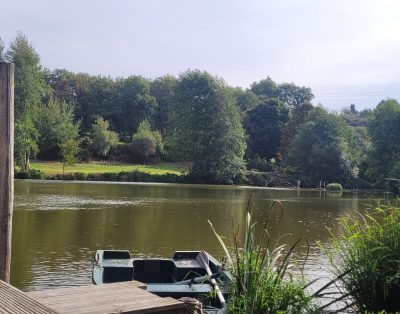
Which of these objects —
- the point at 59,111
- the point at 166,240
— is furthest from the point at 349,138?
the point at 166,240

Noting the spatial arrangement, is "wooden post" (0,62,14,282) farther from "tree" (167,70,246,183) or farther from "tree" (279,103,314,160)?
"tree" (279,103,314,160)

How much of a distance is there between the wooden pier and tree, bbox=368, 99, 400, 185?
6054cm

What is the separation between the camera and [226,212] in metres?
29.9

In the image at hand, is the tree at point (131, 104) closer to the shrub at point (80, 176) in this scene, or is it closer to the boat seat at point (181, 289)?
the shrub at point (80, 176)

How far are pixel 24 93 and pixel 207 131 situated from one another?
22201 millimetres

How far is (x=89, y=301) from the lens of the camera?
5.00 metres

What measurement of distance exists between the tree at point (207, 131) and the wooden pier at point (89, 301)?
5571 centimetres

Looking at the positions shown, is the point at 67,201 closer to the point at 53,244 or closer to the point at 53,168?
the point at 53,244

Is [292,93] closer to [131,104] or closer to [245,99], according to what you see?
[245,99]

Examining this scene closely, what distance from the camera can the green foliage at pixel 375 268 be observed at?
6637mm

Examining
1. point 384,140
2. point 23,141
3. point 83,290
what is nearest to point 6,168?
point 83,290

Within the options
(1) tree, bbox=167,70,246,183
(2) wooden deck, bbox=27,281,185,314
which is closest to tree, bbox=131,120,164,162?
(1) tree, bbox=167,70,246,183

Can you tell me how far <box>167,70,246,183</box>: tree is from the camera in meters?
61.8

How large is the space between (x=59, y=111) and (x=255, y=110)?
1228 inches
